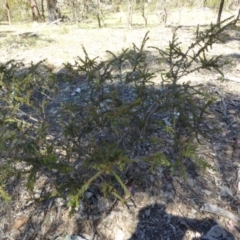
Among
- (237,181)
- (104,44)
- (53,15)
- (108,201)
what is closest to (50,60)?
(104,44)

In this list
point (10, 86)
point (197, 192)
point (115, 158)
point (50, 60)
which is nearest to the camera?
point (115, 158)

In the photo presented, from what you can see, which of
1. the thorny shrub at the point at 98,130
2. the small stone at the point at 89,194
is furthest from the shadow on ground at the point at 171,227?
the small stone at the point at 89,194

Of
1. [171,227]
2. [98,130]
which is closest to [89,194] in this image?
[98,130]

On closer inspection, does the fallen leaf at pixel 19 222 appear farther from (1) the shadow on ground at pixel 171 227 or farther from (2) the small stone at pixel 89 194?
(1) the shadow on ground at pixel 171 227

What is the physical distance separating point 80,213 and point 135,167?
2.44 feet

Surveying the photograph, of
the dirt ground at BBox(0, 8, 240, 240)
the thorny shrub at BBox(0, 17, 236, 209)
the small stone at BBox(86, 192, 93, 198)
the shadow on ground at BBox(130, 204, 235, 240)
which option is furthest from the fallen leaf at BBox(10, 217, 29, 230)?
the shadow on ground at BBox(130, 204, 235, 240)

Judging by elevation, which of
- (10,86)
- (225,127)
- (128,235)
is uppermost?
(10,86)

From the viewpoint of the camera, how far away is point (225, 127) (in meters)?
3.55

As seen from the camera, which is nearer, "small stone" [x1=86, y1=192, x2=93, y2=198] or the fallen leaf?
the fallen leaf

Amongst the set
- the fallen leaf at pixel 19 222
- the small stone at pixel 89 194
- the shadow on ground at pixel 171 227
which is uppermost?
the small stone at pixel 89 194

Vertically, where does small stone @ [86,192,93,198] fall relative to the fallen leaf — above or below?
above

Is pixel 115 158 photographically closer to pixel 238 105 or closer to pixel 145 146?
pixel 145 146

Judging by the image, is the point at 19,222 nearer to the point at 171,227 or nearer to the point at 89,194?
the point at 89,194

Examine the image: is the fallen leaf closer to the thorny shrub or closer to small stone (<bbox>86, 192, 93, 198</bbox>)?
the thorny shrub
